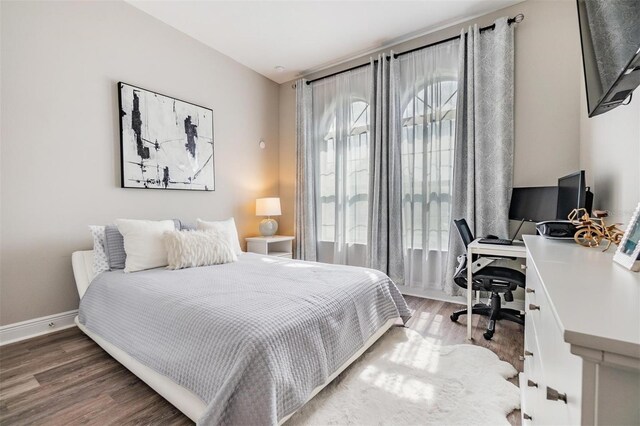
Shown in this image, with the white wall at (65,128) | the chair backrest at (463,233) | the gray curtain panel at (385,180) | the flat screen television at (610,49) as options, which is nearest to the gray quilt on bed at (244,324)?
the white wall at (65,128)

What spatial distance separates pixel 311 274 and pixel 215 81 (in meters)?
2.90

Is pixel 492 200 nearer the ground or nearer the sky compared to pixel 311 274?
nearer the sky

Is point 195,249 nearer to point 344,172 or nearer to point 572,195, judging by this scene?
point 344,172

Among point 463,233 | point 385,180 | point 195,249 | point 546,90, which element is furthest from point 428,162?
point 195,249

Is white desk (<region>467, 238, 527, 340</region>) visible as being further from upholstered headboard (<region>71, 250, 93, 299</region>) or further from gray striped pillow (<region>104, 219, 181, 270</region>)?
upholstered headboard (<region>71, 250, 93, 299</region>)

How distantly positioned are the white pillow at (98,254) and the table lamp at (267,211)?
1876 mm

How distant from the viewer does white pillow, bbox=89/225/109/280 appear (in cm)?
235

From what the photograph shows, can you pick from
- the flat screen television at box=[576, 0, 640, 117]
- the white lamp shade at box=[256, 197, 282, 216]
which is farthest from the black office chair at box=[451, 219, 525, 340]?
the white lamp shade at box=[256, 197, 282, 216]

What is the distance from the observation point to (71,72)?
8.02 ft

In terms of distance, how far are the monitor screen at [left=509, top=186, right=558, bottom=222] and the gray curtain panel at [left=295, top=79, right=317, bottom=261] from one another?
241 centimetres

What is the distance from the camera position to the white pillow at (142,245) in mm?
2309

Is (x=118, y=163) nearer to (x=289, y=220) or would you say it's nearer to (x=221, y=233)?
(x=221, y=233)

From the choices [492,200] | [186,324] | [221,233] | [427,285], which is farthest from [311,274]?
[492,200]

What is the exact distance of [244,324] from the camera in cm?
128
